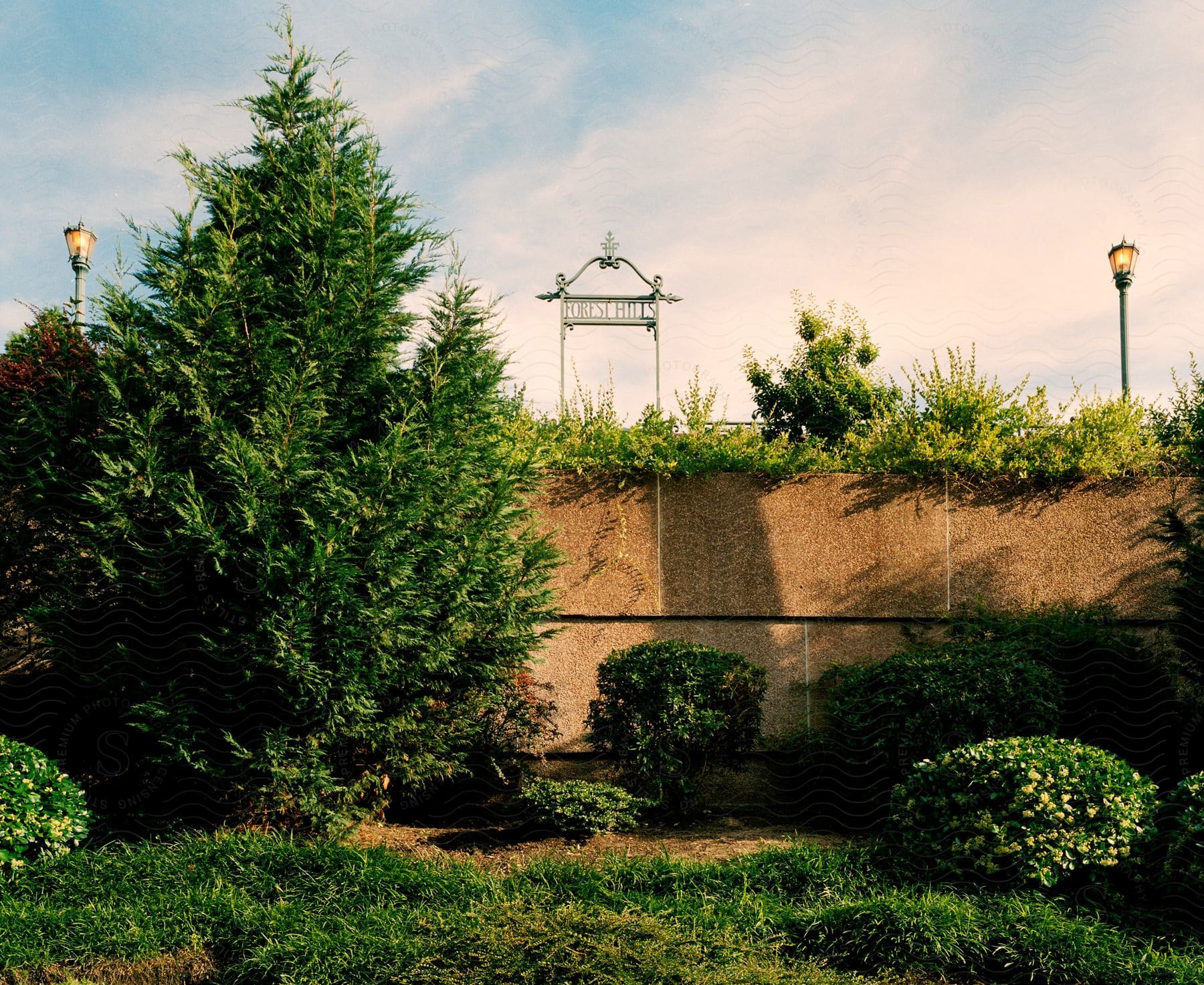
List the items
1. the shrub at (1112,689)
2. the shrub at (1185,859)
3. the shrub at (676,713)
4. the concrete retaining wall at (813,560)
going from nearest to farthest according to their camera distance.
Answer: the shrub at (1185,859), the shrub at (676,713), the shrub at (1112,689), the concrete retaining wall at (813,560)

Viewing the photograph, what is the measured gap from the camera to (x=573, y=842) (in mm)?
5105

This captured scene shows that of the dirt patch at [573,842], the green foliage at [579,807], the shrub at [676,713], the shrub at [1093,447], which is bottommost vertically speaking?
the dirt patch at [573,842]

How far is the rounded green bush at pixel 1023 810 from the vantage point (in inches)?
166

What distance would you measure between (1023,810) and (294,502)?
4.02m

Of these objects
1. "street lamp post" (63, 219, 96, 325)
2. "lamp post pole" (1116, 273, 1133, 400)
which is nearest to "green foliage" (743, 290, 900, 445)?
"lamp post pole" (1116, 273, 1133, 400)

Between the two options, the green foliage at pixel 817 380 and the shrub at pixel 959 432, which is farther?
the green foliage at pixel 817 380

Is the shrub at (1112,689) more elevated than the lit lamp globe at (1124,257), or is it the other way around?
the lit lamp globe at (1124,257)

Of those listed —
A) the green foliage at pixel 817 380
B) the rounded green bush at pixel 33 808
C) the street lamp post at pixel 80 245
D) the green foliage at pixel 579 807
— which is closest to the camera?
the rounded green bush at pixel 33 808

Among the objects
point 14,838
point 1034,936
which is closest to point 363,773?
point 14,838

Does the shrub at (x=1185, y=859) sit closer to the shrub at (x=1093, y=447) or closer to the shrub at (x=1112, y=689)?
the shrub at (x=1112, y=689)

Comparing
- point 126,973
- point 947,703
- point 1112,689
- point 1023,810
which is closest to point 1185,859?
point 1023,810

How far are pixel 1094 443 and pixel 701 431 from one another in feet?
10.1

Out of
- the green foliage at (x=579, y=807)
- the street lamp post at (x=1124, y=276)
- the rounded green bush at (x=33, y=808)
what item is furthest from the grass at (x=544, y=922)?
the street lamp post at (x=1124, y=276)

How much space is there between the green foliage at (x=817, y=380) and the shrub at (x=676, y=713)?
8543mm
